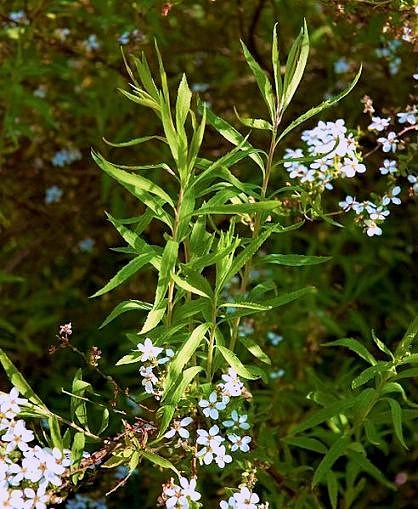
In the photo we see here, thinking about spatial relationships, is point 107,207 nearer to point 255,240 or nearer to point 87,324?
point 87,324

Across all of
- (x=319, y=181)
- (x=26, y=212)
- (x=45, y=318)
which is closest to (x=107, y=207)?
(x=26, y=212)

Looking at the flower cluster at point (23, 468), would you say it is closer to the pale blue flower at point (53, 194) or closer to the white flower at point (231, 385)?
the white flower at point (231, 385)

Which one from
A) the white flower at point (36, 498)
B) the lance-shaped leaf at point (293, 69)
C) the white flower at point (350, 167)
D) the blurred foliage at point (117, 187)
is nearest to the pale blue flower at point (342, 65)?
the blurred foliage at point (117, 187)

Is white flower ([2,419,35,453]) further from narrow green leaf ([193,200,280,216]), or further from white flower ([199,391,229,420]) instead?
narrow green leaf ([193,200,280,216])

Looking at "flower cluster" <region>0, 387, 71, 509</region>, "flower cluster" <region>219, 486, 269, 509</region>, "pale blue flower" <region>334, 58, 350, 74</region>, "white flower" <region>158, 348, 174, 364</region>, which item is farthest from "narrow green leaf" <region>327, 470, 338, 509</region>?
"pale blue flower" <region>334, 58, 350, 74</region>

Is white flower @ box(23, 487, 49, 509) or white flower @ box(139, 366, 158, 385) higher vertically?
white flower @ box(139, 366, 158, 385)

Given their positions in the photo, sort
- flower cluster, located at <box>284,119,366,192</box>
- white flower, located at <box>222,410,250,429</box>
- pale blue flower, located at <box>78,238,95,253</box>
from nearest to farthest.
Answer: white flower, located at <box>222,410,250,429</box> < flower cluster, located at <box>284,119,366,192</box> < pale blue flower, located at <box>78,238,95,253</box>
